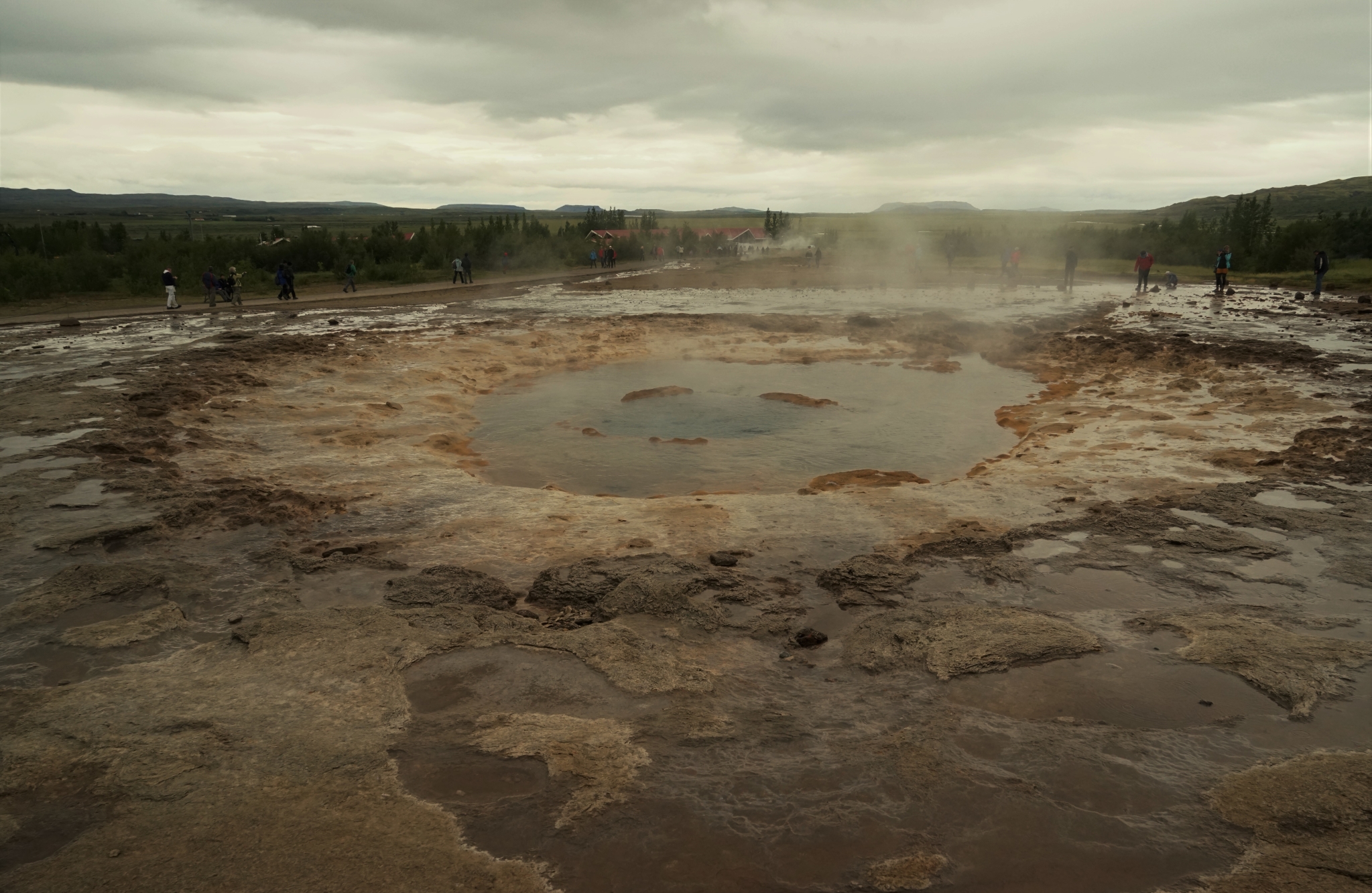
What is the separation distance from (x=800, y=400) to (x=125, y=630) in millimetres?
9404

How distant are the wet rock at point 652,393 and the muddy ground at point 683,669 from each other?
3852 millimetres

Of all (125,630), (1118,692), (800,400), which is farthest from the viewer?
(800,400)

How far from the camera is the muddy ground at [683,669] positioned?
9.91 feet

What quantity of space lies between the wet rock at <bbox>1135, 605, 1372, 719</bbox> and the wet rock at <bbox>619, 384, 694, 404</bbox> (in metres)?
8.76

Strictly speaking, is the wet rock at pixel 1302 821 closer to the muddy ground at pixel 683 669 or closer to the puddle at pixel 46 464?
the muddy ground at pixel 683 669

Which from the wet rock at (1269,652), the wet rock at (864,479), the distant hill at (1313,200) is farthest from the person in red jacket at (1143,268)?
the distant hill at (1313,200)

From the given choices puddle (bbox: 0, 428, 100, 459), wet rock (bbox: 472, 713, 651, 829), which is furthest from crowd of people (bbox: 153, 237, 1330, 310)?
wet rock (bbox: 472, 713, 651, 829)

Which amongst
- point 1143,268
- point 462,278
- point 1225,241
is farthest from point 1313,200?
point 462,278

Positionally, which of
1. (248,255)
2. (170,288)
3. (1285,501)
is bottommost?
(1285,501)

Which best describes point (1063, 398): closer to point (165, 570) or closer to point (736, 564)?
point (736, 564)

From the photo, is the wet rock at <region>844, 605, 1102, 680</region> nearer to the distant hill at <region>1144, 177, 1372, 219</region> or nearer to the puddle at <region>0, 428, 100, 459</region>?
the puddle at <region>0, 428, 100, 459</region>

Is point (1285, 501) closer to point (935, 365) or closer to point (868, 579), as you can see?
point (868, 579)

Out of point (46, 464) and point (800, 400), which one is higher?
point (800, 400)

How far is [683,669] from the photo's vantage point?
14.3 ft
